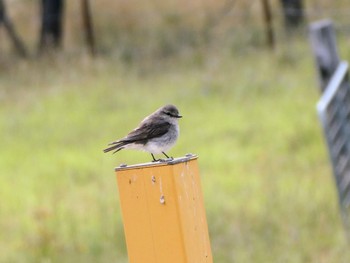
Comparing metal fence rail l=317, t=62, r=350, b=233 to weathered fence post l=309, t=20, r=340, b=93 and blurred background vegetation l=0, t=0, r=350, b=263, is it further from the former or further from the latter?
blurred background vegetation l=0, t=0, r=350, b=263

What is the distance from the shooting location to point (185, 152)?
1421cm

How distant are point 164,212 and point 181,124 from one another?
11.9 metres

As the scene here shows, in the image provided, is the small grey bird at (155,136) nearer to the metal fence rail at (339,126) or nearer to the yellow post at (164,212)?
the yellow post at (164,212)

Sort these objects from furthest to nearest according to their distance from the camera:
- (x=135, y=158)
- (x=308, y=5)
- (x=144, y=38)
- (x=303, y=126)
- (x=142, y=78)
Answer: (x=308, y=5) → (x=144, y=38) → (x=142, y=78) → (x=303, y=126) → (x=135, y=158)

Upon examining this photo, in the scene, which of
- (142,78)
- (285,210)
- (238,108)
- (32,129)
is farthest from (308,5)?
(285,210)

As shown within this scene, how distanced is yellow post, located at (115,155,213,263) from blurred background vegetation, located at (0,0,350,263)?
4.92 metres

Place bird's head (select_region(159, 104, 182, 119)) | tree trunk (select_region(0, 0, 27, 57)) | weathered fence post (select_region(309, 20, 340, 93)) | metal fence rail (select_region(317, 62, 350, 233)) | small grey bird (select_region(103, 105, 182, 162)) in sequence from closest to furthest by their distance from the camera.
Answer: small grey bird (select_region(103, 105, 182, 162)) → bird's head (select_region(159, 104, 182, 119)) → metal fence rail (select_region(317, 62, 350, 233)) → weathered fence post (select_region(309, 20, 340, 93)) → tree trunk (select_region(0, 0, 27, 57))

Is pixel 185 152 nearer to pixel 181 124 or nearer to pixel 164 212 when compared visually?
pixel 181 124

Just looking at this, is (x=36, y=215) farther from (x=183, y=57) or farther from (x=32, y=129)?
(x=183, y=57)

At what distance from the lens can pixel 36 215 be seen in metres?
10.5

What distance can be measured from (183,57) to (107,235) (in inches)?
466

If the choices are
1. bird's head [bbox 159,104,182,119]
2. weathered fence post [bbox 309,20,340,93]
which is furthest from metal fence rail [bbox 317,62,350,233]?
bird's head [bbox 159,104,182,119]

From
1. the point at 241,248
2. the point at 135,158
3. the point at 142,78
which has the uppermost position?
the point at 142,78

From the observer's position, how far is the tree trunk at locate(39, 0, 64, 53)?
74.1 feet
